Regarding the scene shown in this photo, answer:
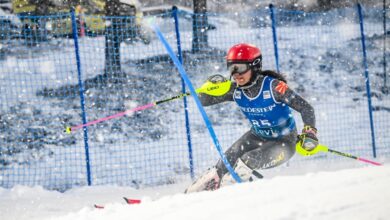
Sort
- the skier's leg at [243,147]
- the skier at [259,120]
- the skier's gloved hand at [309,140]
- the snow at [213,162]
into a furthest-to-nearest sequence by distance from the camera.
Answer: the skier's leg at [243,147]
the skier at [259,120]
the skier's gloved hand at [309,140]
the snow at [213,162]

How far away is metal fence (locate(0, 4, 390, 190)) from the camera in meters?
8.45

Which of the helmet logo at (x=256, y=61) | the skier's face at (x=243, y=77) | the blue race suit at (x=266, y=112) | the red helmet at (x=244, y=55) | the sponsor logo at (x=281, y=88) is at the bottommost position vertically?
the blue race suit at (x=266, y=112)

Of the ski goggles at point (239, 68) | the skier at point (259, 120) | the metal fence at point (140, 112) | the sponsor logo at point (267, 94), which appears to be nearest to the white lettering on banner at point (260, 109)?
the skier at point (259, 120)

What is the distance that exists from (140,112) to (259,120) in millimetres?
6896

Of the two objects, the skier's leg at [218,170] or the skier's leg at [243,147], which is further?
the skier's leg at [243,147]

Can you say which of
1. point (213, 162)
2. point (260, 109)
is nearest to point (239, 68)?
point (260, 109)

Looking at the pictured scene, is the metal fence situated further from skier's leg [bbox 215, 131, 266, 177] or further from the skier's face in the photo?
the skier's face

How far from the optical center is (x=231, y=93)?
5043 millimetres

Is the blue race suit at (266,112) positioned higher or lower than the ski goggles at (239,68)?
lower

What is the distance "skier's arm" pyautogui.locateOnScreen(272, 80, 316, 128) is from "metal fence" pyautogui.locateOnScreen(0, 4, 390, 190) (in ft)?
9.19

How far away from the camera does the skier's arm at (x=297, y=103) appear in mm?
4516

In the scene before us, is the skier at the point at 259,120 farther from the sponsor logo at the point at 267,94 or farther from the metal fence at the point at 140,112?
the metal fence at the point at 140,112

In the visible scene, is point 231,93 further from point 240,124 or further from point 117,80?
point 117,80

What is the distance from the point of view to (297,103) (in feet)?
14.8
